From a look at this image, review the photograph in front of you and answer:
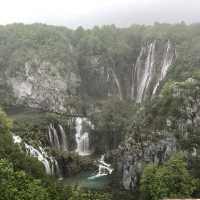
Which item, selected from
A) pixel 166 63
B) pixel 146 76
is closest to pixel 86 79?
pixel 146 76

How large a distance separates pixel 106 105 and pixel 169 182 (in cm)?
3699

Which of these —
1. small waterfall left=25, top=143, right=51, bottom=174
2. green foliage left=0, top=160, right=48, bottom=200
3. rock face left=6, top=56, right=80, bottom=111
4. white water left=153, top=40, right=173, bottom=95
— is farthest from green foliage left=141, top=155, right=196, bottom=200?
rock face left=6, top=56, right=80, bottom=111

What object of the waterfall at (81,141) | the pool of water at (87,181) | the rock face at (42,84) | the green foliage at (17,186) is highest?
the rock face at (42,84)

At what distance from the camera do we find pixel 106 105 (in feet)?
266

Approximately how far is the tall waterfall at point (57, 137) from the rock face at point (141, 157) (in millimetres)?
13538

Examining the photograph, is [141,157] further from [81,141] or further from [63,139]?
[81,141]

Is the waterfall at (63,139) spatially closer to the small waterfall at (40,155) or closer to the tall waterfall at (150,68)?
the small waterfall at (40,155)

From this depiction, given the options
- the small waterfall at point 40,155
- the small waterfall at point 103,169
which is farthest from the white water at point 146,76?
the small waterfall at point 40,155

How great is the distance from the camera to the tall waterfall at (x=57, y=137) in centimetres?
6744

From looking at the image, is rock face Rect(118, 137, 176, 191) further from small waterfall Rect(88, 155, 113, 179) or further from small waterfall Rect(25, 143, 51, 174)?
small waterfall Rect(25, 143, 51, 174)

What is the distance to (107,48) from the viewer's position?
91625mm

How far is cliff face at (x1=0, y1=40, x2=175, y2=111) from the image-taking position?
267 ft

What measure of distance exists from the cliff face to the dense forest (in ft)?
0.57

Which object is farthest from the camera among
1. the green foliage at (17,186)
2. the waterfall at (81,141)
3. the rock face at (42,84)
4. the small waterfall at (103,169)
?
the rock face at (42,84)
